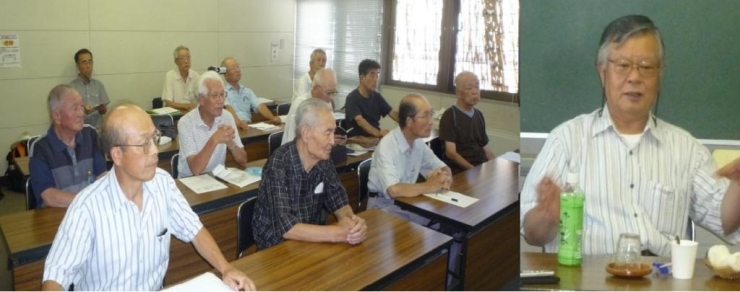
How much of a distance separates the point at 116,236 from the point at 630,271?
133 cm

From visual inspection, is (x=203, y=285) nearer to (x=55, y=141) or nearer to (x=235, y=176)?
(x=235, y=176)

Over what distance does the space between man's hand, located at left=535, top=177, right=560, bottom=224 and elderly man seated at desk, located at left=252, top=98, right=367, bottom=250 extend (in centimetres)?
103

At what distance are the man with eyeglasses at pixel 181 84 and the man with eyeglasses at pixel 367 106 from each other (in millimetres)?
1080

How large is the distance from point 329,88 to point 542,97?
2.74 metres

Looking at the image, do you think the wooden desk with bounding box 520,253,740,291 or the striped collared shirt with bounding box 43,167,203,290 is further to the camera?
the striped collared shirt with bounding box 43,167,203,290

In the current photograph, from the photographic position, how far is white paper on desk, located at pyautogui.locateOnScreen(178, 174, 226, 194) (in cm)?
245

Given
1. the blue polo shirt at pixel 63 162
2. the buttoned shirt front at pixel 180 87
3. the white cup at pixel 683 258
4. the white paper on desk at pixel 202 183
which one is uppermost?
the buttoned shirt front at pixel 180 87

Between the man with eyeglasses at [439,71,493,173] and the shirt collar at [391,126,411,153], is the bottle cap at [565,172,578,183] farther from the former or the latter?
the shirt collar at [391,126,411,153]

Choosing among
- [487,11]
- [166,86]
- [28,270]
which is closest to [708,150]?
[487,11]

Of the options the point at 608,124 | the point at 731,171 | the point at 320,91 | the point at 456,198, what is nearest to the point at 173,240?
the point at 456,198

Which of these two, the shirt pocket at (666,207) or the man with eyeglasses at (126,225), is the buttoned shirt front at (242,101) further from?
the shirt pocket at (666,207)

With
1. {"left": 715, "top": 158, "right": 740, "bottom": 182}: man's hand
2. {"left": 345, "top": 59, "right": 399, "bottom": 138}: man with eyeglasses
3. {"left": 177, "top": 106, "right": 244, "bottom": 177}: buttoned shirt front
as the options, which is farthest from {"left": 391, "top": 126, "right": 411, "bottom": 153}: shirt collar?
{"left": 715, "top": 158, "right": 740, "bottom": 182}: man's hand

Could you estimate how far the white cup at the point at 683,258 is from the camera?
0.88m

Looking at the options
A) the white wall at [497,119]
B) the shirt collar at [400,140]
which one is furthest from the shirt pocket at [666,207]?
the shirt collar at [400,140]
